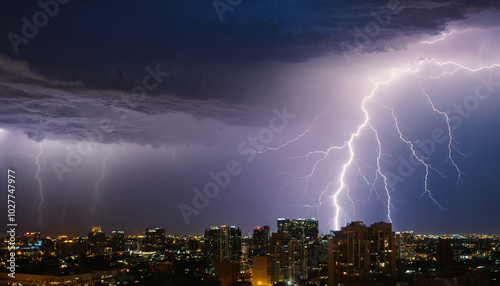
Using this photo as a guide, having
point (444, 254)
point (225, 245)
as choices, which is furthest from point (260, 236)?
point (444, 254)

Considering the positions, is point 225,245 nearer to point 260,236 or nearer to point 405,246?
point 260,236

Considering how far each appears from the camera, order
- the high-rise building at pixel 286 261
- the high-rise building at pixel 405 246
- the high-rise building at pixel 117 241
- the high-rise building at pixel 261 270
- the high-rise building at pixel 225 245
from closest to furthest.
Result: the high-rise building at pixel 261 270, the high-rise building at pixel 286 261, the high-rise building at pixel 405 246, the high-rise building at pixel 225 245, the high-rise building at pixel 117 241

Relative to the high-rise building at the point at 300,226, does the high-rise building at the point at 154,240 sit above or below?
below

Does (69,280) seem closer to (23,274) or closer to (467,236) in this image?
(23,274)

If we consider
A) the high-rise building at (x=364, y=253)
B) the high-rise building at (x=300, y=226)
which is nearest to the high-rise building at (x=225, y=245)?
the high-rise building at (x=300, y=226)

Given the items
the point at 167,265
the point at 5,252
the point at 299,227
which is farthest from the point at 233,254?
the point at 5,252

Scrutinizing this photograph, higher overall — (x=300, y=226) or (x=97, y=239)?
(x=300, y=226)

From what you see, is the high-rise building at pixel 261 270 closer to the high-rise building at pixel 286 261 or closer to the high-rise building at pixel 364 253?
the high-rise building at pixel 286 261
